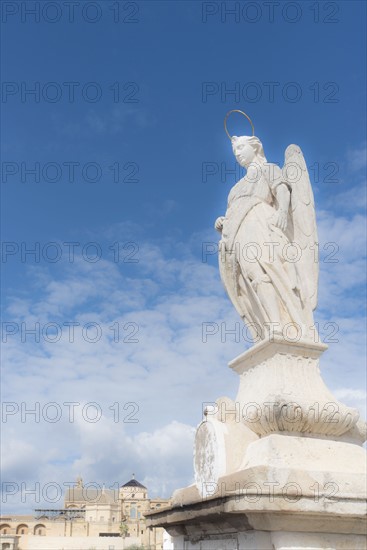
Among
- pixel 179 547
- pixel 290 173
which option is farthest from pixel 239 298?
pixel 179 547

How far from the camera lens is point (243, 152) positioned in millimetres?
5629

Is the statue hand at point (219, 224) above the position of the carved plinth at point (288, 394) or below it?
above

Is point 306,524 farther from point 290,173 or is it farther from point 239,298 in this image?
point 290,173

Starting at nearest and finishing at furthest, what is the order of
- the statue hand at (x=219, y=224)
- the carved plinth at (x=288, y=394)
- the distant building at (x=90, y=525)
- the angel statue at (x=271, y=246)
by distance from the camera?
the carved plinth at (x=288, y=394), the angel statue at (x=271, y=246), the statue hand at (x=219, y=224), the distant building at (x=90, y=525)

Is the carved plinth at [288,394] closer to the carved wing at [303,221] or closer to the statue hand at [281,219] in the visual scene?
the carved wing at [303,221]

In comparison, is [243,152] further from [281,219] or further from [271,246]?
[271,246]

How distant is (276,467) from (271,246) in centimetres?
199

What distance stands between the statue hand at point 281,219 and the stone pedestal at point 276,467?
113 cm

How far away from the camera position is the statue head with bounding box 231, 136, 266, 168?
5.62m

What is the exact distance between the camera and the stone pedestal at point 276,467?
360 cm

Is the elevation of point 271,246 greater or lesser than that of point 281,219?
lesser

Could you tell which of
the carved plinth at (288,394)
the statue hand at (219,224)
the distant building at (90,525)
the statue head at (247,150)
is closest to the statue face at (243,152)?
the statue head at (247,150)

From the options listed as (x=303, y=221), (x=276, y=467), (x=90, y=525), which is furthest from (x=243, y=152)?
(x=90, y=525)

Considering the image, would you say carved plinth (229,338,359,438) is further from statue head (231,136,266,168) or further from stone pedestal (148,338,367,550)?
statue head (231,136,266,168)
